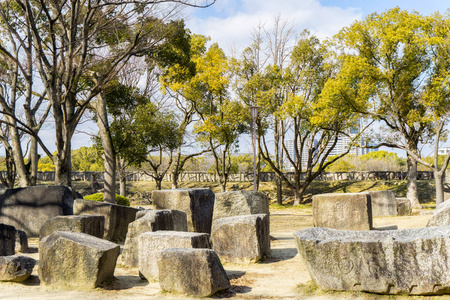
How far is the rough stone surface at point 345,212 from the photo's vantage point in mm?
11570

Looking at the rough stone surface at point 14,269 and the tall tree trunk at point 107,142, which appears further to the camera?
the tall tree trunk at point 107,142

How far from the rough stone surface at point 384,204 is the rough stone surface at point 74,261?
13331mm

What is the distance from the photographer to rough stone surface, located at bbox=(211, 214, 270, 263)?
8031 millimetres

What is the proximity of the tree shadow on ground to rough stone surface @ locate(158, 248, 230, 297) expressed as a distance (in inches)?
4.6

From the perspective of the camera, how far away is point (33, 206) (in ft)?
37.9

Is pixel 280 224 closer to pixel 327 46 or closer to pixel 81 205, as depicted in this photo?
pixel 81 205

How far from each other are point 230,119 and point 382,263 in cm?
1990

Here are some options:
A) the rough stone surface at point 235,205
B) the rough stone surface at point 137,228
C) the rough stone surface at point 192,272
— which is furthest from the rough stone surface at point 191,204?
the rough stone surface at point 192,272

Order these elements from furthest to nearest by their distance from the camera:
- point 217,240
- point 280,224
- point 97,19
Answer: point 280,224 → point 97,19 → point 217,240

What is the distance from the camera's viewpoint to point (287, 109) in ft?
78.3

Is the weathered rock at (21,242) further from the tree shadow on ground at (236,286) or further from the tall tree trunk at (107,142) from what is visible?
the tall tree trunk at (107,142)

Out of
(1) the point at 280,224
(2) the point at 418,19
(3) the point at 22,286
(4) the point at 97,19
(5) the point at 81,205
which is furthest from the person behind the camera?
(2) the point at 418,19

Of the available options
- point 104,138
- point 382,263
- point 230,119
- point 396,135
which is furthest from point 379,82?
point 382,263

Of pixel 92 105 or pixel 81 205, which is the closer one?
pixel 81 205
